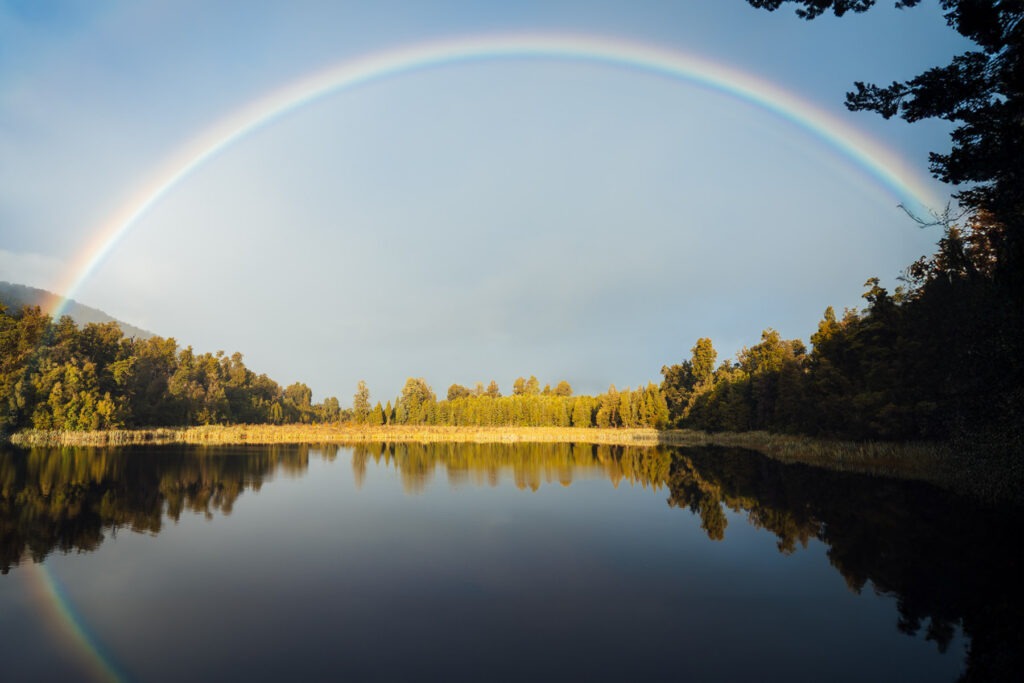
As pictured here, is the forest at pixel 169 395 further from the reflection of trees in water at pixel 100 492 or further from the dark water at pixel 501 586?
the dark water at pixel 501 586

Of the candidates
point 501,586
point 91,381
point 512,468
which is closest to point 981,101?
point 501,586

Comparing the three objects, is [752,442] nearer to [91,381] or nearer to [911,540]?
[911,540]

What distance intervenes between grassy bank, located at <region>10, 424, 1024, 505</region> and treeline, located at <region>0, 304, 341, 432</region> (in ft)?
11.4

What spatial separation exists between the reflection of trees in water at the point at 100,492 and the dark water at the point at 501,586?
0.20 metres

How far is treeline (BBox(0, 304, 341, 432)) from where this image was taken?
60750mm

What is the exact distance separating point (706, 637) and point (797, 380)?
5750cm

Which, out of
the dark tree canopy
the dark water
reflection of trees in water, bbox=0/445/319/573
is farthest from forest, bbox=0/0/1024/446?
reflection of trees in water, bbox=0/445/319/573

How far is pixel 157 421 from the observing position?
8525 centimetres

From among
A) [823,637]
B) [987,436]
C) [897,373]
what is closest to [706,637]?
[823,637]

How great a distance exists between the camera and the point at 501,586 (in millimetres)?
12773

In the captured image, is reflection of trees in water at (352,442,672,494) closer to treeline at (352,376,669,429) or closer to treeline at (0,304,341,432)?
treeline at (0,304,341,432)

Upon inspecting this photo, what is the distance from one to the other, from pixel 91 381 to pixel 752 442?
8630 centimetres

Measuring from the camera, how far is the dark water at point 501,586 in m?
8.73

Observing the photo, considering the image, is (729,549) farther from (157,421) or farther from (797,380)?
(157,421)
